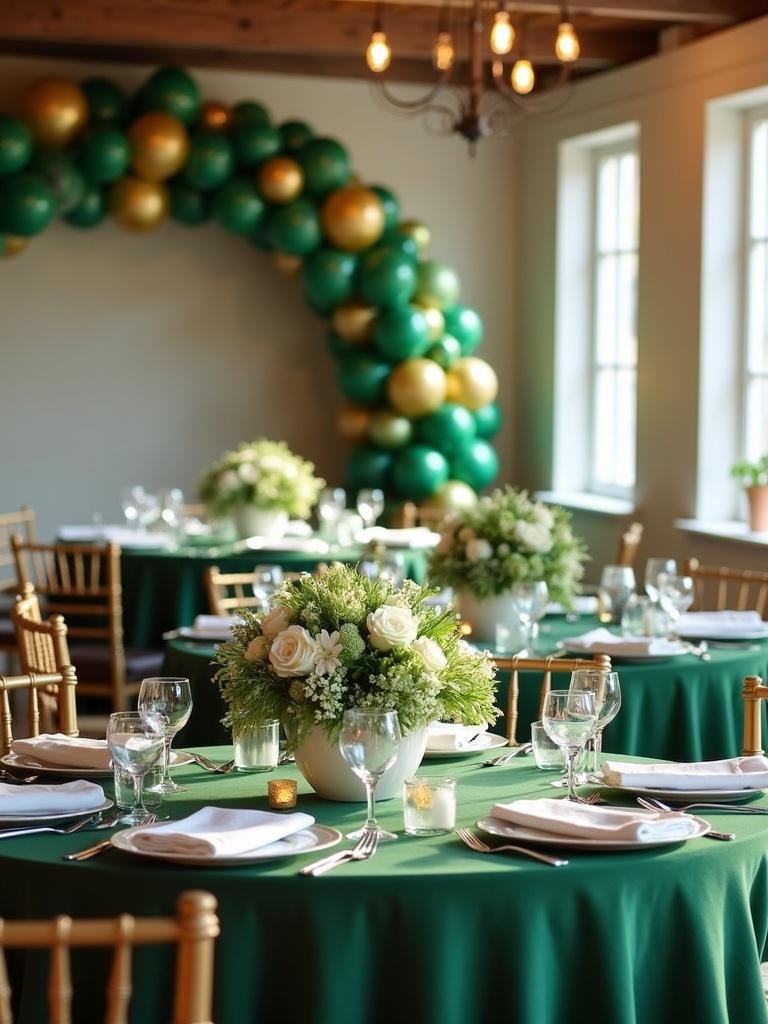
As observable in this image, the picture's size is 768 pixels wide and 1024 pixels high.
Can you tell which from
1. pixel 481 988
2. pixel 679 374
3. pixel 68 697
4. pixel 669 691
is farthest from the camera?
pixel 679 374

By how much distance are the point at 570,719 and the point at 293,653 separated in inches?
18.0

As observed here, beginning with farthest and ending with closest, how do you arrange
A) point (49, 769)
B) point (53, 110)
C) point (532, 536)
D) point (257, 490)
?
1. point (53, 110)
2. point (257, 490)
3. point (532, 536)
4. point (49, 769)

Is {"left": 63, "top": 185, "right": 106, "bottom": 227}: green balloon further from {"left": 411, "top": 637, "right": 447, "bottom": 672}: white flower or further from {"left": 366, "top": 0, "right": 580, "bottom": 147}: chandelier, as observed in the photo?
{"left": 411, "top": 637, "right": 447, "bottom": 672}: white flower

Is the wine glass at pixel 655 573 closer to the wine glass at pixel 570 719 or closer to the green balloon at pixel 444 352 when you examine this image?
the wine glass at pixel 570 719

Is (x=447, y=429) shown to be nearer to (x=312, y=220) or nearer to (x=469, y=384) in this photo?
(x=469, y=384)

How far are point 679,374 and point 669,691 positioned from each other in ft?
11.9

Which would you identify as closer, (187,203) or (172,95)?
(172,95)

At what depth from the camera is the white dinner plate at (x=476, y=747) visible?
9.18ft

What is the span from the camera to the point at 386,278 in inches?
300

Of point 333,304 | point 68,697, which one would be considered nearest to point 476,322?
point 333,304

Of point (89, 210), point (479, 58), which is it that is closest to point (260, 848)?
point (479, 58)

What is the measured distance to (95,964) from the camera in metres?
2.10

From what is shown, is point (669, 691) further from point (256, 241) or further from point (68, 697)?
point (256, 241)

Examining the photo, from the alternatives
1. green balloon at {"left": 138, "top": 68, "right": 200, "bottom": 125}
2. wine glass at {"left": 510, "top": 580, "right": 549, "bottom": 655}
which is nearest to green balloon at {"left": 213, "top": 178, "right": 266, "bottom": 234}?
green balloon at {"left": 138, "top": 68, "right": 200, "bottom": 125}
